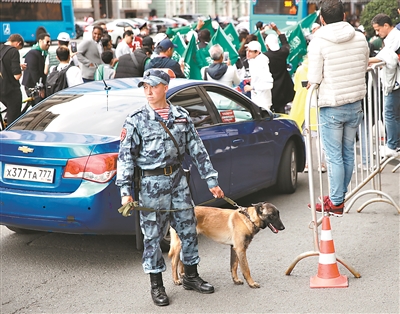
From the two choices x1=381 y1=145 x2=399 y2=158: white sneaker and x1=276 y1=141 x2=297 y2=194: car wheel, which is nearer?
x1=381 y1=145 x2=399 y2=158: white sneaker

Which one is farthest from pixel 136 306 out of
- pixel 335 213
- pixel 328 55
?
pixel 328 55

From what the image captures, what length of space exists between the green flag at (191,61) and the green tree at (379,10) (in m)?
4.68

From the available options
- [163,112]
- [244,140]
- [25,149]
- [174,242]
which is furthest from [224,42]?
[163,112]

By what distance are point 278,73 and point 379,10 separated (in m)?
6.21

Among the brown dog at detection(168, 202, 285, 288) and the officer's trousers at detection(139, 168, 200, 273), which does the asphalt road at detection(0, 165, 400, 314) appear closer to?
the brown dog at detection(168, 202, 285, 288)

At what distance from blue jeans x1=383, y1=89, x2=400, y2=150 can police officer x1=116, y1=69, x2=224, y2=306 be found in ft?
12.7

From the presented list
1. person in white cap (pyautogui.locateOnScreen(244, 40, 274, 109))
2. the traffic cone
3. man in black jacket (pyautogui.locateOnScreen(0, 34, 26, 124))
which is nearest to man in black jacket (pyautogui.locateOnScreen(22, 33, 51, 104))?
man in black jacket (pyautogui.locateOnScreen(0, 34, 26, 124))

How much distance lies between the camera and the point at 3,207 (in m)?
6.29

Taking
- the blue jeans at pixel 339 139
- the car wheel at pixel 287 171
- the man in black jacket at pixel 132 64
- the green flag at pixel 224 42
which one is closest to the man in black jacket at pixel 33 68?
the man in black jacket at pixel 132 64

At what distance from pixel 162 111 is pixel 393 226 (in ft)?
9.87

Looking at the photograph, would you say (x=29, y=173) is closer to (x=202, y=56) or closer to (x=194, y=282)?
(x=194, y=282)

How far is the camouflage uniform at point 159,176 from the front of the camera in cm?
514

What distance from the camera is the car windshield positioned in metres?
6.51

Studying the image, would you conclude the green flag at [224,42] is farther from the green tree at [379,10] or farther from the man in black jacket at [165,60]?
the man in black jacket at [165,60]
